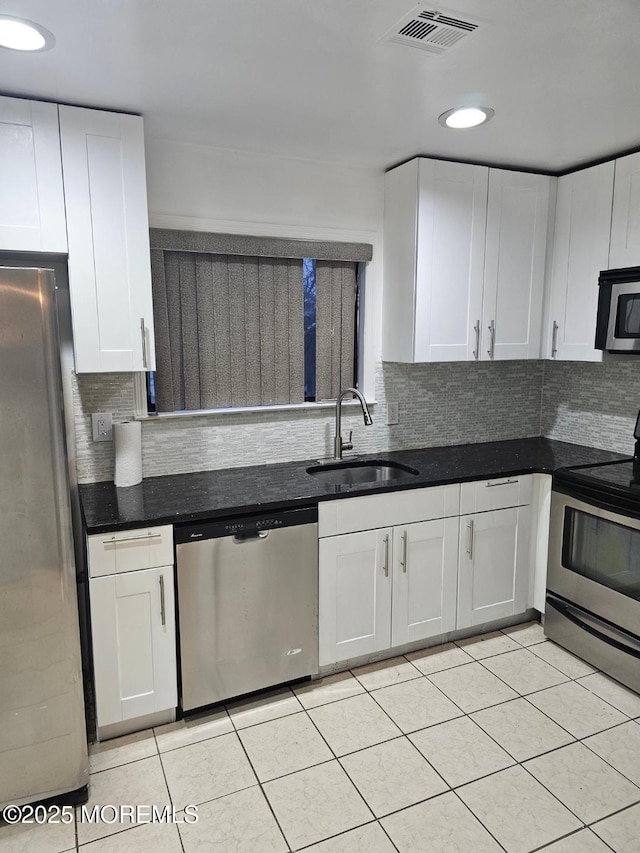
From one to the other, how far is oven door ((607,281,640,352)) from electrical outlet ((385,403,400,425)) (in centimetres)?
111

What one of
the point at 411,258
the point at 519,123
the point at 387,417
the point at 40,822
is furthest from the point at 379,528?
the point at 519,123

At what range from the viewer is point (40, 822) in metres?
1.87

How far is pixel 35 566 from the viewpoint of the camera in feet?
5.78

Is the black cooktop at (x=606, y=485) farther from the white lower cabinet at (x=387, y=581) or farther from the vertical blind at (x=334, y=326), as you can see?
the vertical blind at (x=334, y=326)

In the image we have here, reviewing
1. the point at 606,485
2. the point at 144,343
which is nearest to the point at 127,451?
the point at 144,343

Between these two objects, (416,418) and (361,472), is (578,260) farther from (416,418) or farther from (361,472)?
(361,472)

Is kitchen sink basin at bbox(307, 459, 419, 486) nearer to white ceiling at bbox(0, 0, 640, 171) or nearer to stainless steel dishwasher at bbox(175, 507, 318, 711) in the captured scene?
stainless steel dishwasher at bbox(175, 507, 318, 711)

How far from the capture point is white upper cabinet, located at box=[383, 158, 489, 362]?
283 centimetres

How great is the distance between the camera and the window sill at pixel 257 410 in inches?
107

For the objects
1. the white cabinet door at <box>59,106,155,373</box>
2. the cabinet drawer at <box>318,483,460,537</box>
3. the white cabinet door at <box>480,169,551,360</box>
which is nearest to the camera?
the white cabinet door at <box>59,106,155,373</box>

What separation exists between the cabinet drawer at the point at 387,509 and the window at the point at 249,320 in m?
0.76

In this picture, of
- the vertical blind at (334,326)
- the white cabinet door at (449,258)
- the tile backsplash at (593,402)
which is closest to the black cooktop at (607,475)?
the tile backsplash at (593,402)

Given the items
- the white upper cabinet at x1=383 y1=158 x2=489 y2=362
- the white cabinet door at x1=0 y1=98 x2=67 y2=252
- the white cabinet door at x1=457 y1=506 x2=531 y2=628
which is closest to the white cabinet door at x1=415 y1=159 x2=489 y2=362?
the white upper cabinet at x1=383 y1=158 x2=489 y2=362

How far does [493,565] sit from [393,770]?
1.18m
